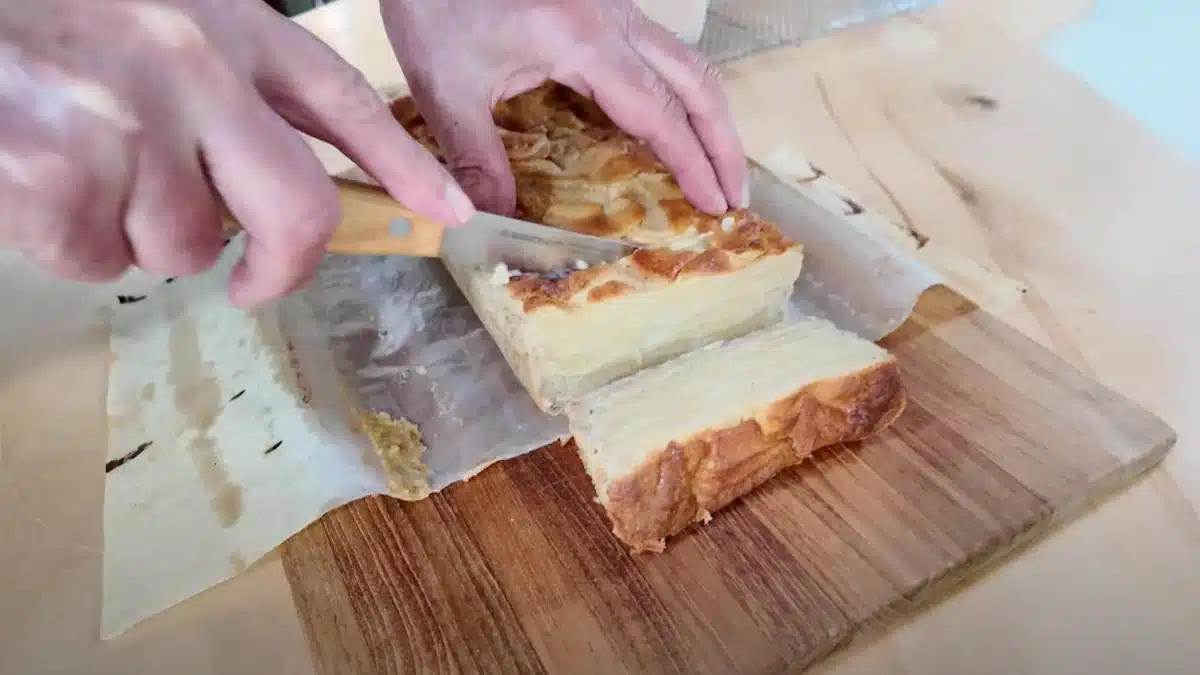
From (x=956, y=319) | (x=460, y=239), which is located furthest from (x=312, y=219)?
(x=956, y=319)

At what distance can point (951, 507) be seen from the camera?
157 cm

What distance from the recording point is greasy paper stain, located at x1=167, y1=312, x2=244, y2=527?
1626mm

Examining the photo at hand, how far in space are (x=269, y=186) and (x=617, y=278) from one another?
0.77m

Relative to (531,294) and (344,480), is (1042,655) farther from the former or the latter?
(344,480)

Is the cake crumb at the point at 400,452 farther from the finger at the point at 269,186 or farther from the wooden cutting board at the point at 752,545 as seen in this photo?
the finger at the point at 269,186

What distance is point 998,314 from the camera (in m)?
2.01

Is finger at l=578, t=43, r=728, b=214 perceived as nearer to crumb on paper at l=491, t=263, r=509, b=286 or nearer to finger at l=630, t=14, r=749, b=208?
finger at l=630, t=14, r=749, b=208

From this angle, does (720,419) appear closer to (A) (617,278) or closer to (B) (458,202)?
(A) (617,278)

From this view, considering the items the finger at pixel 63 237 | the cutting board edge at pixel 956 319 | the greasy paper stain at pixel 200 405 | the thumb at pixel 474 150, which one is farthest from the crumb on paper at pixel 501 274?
the cutting board edge at pixel 956 319

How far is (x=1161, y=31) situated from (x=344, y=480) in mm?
3140

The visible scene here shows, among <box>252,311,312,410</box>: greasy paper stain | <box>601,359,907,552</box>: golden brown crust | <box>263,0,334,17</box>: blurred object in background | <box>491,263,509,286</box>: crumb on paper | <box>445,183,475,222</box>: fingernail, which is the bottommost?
<box>252,311,312,410</box>: greasy paper stain

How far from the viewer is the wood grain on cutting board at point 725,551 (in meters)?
1.41

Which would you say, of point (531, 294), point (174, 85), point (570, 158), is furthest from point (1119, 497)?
point (174, 85)

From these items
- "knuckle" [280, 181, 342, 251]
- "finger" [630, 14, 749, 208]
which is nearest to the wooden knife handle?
"knuckle" [280, 181, 342, 251]
